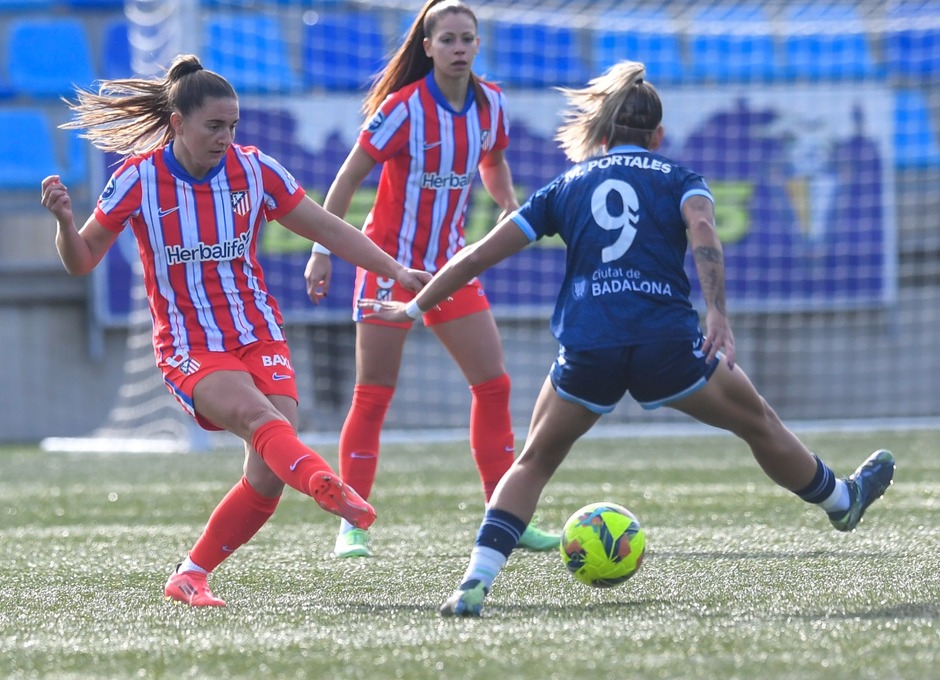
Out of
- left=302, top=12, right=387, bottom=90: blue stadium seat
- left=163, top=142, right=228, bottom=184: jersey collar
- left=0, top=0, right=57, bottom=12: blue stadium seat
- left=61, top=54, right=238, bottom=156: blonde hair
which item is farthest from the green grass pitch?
left=0, top=0, right=57, bottom=12: blue stadium seat

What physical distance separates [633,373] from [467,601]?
71 cm

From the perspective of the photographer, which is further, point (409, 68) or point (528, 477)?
point (409, 68)

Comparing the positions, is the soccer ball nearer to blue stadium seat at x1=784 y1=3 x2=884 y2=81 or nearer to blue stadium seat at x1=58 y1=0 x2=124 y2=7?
blue stadium seat at x1=784 y1=3 x2=884 y2=81

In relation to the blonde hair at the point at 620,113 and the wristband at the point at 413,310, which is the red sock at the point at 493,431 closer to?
the wristband at the point at 413,310

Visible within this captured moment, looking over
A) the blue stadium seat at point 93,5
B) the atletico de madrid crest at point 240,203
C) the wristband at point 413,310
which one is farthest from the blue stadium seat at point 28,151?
the wristband at point 413,310

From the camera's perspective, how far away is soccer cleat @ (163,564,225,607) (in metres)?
3.90

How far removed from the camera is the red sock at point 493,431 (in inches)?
211

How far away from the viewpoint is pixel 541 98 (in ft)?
43.0

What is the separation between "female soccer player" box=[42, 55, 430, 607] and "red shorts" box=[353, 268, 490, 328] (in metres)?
1.06

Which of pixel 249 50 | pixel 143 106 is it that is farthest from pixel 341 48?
pixel 143 106

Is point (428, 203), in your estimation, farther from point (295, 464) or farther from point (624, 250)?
point (295, 464)

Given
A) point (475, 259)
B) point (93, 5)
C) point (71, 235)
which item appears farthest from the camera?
point (93, 5)

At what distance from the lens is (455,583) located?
4227mm

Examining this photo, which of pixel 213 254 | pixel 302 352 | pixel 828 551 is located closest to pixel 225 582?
pixel 213 254
